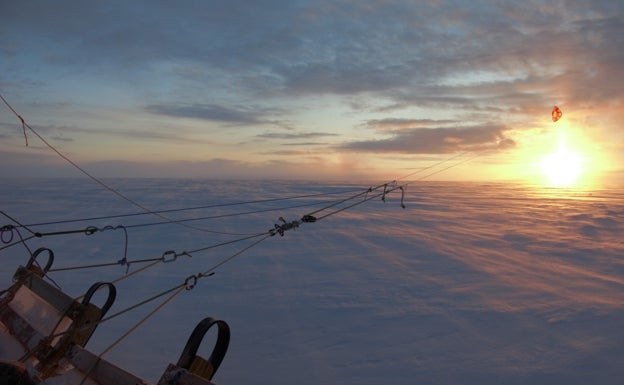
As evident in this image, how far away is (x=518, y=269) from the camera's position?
8.34 metres

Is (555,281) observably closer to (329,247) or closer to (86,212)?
(329,247)

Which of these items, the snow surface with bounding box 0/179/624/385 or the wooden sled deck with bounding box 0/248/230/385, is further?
the snow surface with bounding box 0/179/624/385

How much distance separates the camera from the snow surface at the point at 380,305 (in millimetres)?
4547

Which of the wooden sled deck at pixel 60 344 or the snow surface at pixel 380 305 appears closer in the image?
the wooden sled deck at pixel 60 344

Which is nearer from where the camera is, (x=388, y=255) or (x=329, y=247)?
(x=388, y=255)

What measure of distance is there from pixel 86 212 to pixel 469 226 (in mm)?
16556

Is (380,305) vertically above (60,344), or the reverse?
(60,344)

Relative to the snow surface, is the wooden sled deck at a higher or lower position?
higher

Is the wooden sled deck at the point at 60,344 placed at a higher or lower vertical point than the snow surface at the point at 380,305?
higher

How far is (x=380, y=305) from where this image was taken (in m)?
6.31

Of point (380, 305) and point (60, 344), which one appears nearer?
point (60, 344)

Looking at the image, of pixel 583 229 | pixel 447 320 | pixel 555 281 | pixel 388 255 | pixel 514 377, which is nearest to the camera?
pixel 514 377

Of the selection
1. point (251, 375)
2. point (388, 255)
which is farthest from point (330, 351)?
point (388, 255)

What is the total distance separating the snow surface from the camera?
14.9 feet
